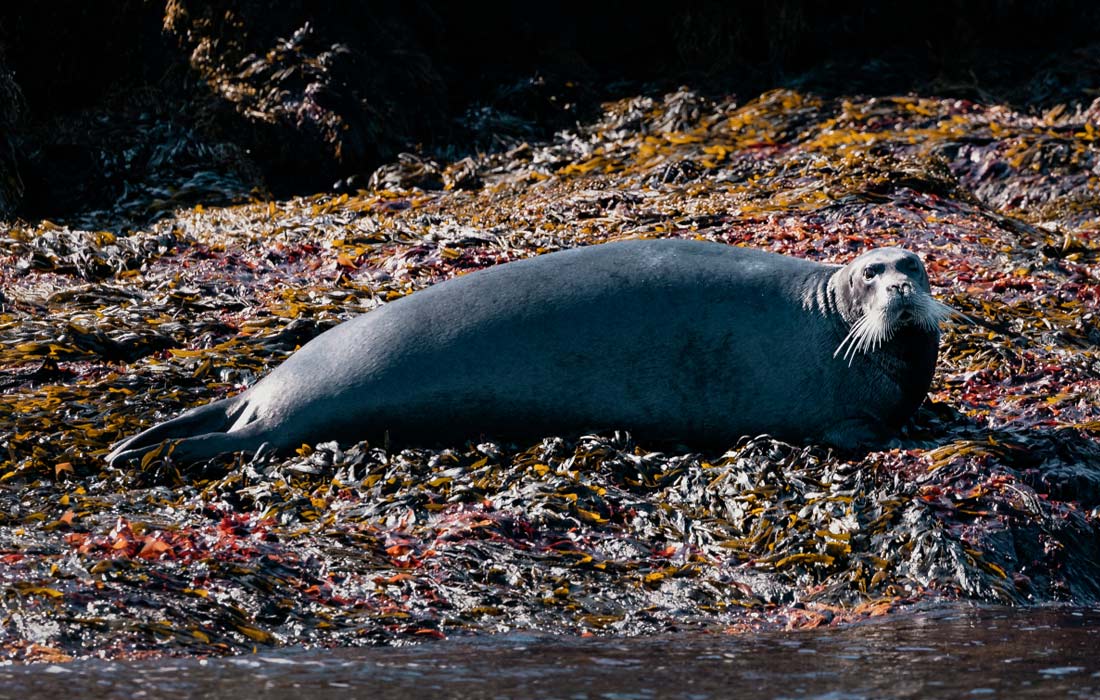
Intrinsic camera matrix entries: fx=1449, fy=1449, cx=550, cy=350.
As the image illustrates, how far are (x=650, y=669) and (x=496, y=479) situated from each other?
189cm

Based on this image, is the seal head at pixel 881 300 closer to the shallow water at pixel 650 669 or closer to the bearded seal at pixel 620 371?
the bearded seal at pixel 620 371

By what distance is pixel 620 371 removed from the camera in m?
5.92

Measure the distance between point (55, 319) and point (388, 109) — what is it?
4.93 m

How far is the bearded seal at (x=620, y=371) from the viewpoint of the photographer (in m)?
5.88

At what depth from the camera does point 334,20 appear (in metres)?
12.0

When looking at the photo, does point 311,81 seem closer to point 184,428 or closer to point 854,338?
point 184,428

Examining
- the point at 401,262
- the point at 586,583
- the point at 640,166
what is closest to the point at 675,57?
the point at 640,166

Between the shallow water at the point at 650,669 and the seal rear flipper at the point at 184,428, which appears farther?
the seal rear flipper at the point at 184,428

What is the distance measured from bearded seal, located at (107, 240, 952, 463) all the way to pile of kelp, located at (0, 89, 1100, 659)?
0.48 feet

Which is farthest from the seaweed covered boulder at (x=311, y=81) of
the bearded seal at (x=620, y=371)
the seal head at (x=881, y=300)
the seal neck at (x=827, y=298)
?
the seal head at (x=881, y=300)

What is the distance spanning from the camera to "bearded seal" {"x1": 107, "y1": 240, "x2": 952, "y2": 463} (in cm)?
588

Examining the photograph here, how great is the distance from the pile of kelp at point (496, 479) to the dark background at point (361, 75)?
7.07 feet

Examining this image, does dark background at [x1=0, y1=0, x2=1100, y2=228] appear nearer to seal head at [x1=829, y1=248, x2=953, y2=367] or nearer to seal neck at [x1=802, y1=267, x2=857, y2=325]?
seal neck at [x1=802, y1=267, x2=857, y2=325]

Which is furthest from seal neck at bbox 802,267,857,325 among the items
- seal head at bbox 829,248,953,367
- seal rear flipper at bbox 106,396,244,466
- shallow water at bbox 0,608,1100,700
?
seal rear flipper at bbox 106,396,244,466
